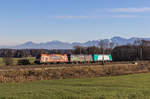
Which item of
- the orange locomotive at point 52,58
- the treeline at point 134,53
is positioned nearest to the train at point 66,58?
the orange locomotive at point 52,58

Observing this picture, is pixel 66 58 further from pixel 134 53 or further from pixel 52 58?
pixel 134 53

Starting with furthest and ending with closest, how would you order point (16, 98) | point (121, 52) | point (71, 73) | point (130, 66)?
point (121, 52) → point (130, 66) → point (71, 73) → point (16, 98)

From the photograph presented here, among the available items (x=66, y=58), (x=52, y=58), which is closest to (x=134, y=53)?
(x=66, y=58)

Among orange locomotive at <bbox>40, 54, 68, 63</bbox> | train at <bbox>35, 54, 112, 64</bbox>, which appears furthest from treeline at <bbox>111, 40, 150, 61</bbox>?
orange locomotive at <bbox>40, 54, 68, 63</bbox>

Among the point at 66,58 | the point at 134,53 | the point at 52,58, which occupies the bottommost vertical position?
the point at 66,58

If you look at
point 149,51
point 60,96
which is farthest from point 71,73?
point 149,51

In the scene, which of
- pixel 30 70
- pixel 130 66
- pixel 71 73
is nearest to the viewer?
pixel 30 70

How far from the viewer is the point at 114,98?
13984 mm

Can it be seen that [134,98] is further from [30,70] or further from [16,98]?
[30,70]

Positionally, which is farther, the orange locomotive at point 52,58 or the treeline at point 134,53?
the treeline at point 134,53

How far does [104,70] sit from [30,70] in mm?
16460

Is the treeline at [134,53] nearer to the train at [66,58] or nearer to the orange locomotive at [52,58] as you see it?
the train at [66,58]

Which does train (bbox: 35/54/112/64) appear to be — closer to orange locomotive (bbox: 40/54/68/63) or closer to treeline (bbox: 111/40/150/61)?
orange locomotive (bbox: 40/54/68/63)

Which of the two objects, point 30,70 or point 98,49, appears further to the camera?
point 98,49
